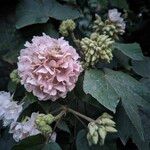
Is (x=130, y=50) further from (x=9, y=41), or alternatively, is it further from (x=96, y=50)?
(x=9, y=41)

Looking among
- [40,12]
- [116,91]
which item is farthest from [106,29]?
[116,91]

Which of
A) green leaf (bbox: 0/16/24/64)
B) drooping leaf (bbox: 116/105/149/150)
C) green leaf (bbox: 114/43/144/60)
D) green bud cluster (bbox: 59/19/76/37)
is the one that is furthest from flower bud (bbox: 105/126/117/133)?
green leaf (bbox: 0/16/24/64)

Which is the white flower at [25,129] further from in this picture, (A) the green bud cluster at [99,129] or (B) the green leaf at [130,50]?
(B) the green leaf at [130,50]

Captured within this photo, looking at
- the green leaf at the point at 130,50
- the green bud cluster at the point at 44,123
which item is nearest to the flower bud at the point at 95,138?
the green bud cluster at the point at 44,123

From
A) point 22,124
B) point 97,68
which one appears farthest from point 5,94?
Result: point 97,68

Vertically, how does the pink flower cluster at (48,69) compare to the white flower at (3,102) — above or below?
above

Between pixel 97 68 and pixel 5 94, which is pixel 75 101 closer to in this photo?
pixel 97 68

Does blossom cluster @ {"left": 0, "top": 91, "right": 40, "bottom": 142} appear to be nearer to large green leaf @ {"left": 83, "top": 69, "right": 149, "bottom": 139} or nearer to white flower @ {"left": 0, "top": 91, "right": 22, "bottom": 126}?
white flower @ {"left": 0, "top": 91, "right": 22, "bottom": 126}
